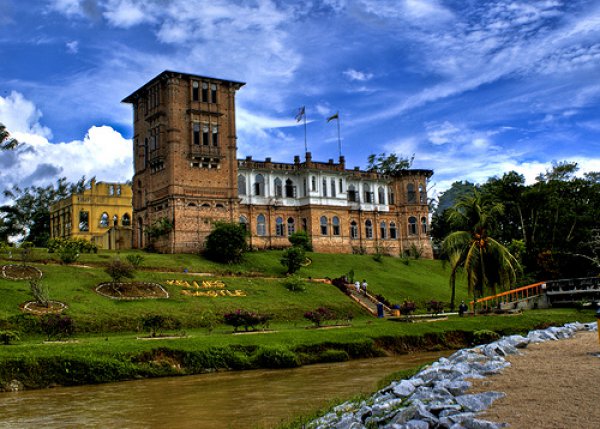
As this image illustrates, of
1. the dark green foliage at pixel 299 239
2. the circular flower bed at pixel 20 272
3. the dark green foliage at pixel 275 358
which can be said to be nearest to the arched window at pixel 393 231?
the dark green foliage at pixel 299 239

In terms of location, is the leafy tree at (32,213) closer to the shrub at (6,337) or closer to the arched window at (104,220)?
the arched window at (104,220)

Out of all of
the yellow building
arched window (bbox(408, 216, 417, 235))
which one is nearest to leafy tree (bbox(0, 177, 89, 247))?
the yellow building

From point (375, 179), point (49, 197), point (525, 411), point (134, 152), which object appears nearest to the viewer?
point (525, 411)

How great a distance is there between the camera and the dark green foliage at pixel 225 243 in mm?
49625

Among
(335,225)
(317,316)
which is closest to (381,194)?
(335,225)

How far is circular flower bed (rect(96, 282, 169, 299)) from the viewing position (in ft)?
112

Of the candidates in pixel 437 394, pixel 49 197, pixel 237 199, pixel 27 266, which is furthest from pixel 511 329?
pixel 49 197

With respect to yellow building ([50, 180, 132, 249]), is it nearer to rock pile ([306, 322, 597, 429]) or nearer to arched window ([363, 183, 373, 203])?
arched window ([363, 183, 373, 203])

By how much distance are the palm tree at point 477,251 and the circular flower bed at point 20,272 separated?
72.6ft

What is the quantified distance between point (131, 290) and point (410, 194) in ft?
142

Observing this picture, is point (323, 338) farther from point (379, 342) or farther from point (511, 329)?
point (511, 329)

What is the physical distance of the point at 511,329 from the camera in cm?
3000

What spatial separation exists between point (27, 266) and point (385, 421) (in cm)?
3017

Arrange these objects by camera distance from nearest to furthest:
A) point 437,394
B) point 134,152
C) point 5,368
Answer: point 437,394, point 5,368, point 134,152
